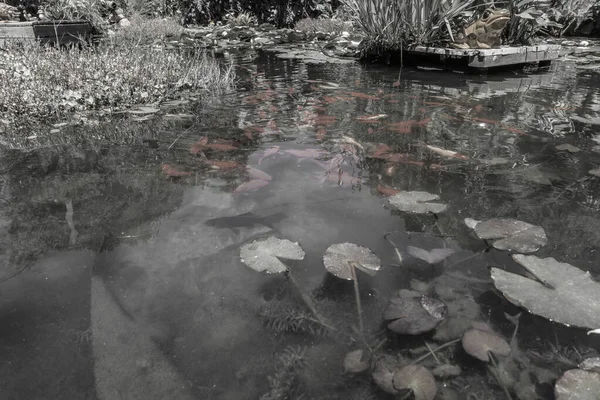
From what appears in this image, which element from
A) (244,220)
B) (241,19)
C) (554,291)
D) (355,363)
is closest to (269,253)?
(244,220)

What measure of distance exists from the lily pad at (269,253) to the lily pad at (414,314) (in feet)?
1.11

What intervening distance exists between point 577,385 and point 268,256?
0.87m

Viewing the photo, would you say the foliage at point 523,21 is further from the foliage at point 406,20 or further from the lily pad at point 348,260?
the lily pad at point 348,260

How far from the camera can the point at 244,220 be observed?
5.47 ft

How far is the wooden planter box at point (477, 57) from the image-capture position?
523 centimetres

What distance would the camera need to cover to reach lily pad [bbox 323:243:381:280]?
4.20ft

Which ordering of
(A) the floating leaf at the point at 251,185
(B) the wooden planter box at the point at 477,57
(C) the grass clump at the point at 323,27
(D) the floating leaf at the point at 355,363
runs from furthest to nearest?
(C) the grass clump at the point at 323,27 → (B) the wooden planter box at the point at 477,57 → (A) the floating leaf at the point at 251,185 → (D) the floating leaf at the point at 355,363

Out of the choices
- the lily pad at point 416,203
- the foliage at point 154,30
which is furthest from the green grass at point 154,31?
the lily pad at point 416,203

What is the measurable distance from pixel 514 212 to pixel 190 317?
1357 mm

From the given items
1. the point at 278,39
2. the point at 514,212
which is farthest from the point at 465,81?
the point at 278,39

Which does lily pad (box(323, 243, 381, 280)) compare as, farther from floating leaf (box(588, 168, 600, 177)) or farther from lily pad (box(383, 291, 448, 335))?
floating leaf (box(588, 168, 600, 177))

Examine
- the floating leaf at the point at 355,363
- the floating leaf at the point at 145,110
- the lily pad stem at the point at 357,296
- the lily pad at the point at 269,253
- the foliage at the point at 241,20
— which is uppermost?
the foliage at the point at 241,20

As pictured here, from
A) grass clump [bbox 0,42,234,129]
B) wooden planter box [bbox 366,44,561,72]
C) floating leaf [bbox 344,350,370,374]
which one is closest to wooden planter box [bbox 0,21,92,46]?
grass clump [bbox 0,42,234,129]

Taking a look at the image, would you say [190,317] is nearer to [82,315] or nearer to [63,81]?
[82,315]
